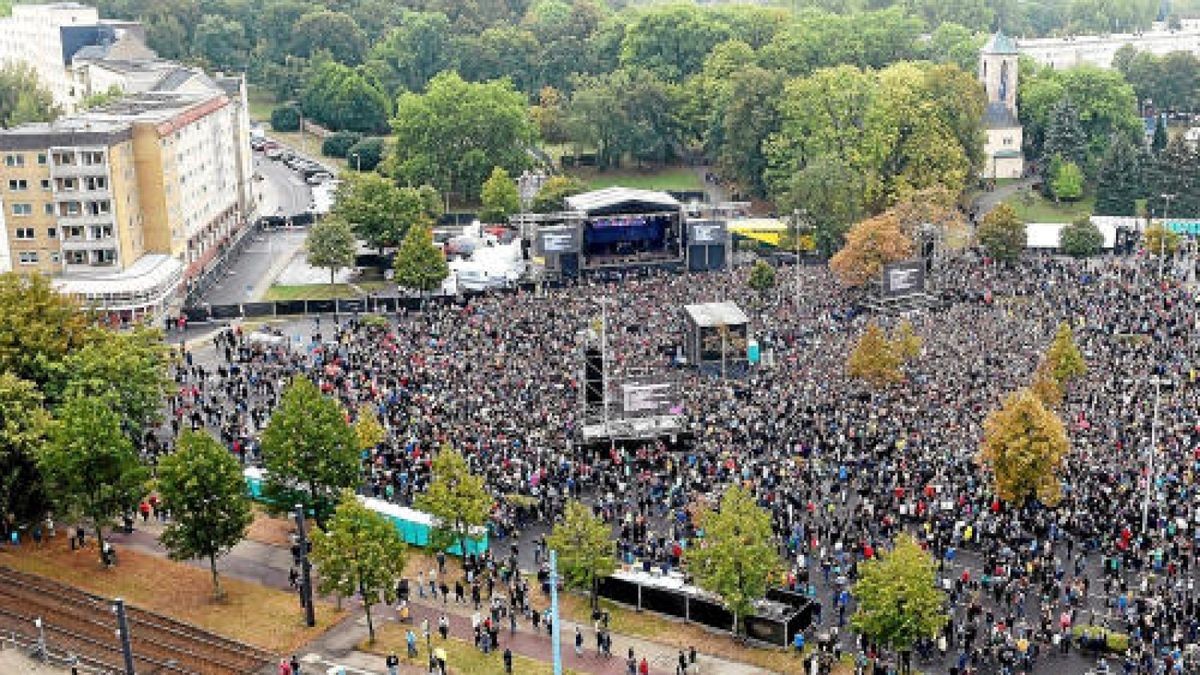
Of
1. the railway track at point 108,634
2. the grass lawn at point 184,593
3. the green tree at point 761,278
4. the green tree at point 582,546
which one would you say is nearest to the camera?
the railway track at point 108,634

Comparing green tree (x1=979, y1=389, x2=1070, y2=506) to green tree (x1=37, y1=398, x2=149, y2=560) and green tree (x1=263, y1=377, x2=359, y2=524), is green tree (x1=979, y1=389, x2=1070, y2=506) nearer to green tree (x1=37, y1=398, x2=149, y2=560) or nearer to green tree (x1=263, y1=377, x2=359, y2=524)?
green tree (x1=263, y1=377, x2=359, y2=524)

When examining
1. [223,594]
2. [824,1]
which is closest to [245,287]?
[223,594]

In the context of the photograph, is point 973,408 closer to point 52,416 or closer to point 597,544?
point 597,544

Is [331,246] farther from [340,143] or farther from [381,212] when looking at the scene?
[340,143]

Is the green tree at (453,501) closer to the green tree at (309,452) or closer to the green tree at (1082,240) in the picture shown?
the green tree at (309,452)

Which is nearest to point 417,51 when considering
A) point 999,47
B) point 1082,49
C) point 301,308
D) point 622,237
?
point 999,47

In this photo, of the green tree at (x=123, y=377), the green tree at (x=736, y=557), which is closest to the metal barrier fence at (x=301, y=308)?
the green tree at (x=123, y=377)

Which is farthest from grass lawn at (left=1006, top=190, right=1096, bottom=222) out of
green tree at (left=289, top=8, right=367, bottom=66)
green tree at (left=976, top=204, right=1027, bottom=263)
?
green tree at (left=289, top=8, right=367, bottom=66)
